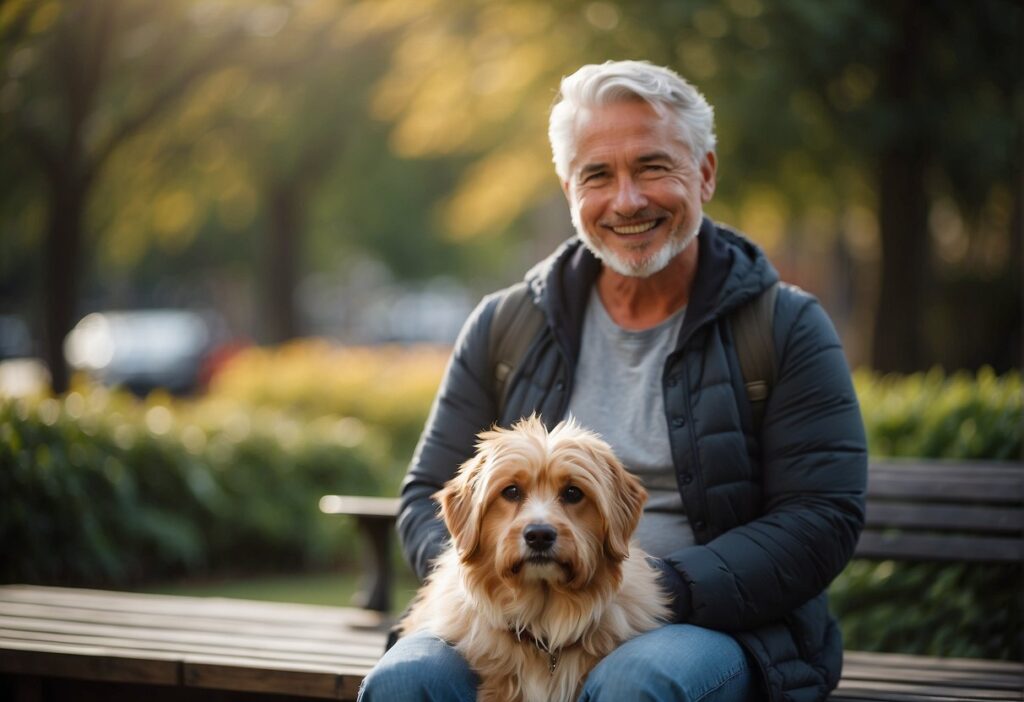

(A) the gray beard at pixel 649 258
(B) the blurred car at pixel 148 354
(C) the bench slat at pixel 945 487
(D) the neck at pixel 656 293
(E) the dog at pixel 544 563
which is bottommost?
(B) the blurred car at pixel 148 354

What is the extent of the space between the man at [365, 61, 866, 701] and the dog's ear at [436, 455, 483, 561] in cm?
31

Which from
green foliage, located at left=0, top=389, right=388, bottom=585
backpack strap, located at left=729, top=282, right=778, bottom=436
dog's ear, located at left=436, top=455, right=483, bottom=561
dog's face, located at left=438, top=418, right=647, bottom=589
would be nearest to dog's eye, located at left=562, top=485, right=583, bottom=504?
dog's face, located at left=438, top=418, right=647, bottom=589

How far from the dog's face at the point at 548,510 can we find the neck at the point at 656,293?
71 cm

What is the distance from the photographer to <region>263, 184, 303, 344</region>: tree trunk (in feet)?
66.7

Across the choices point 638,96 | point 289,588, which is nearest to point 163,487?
point 289,588

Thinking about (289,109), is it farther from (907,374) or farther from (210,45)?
(907,374)

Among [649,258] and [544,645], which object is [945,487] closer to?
[649,258]

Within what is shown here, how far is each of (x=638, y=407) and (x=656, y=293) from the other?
1.33 feet

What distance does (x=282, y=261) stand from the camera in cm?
2095

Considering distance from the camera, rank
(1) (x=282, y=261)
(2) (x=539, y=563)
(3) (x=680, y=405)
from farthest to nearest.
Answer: (1) (x=282, y=261), (3) (x=680, y=405), (2) (x=539, y=563)

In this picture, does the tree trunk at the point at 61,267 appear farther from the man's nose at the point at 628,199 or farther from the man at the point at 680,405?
the man's nose at the point at 628,199

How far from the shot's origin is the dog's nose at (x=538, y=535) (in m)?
2.90

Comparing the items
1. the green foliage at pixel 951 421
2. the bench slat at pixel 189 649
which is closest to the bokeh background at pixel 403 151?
the green foliage at pixel 951 421

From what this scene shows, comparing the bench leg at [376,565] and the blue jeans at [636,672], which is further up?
the blue jeans at [636,672]
